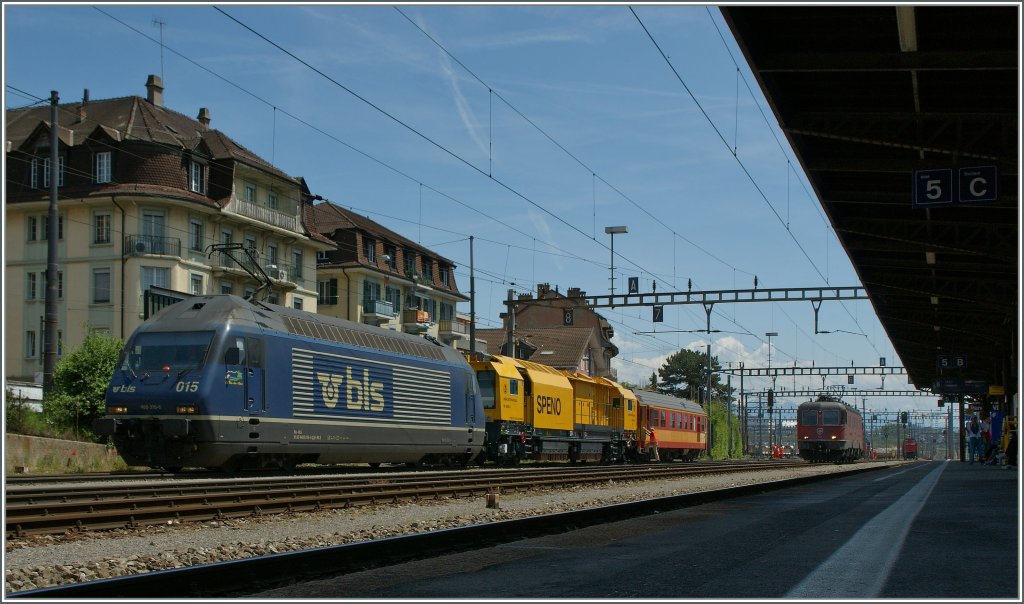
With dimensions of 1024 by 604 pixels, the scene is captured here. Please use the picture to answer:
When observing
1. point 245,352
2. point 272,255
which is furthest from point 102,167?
point 245,352

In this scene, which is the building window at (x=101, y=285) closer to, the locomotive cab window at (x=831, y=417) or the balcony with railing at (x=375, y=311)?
the balcony with railing at (x=375, y=311)

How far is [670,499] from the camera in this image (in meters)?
18.0

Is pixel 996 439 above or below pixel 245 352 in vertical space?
below

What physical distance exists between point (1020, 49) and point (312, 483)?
14.3 m

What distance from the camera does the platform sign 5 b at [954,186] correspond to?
17.2 metres

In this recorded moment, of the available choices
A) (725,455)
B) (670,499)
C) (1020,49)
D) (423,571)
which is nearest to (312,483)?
(670,499)

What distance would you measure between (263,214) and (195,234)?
4.70 m

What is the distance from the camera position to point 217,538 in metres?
12.8

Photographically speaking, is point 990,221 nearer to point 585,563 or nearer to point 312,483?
point 312,483

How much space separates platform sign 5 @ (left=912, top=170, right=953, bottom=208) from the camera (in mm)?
17344

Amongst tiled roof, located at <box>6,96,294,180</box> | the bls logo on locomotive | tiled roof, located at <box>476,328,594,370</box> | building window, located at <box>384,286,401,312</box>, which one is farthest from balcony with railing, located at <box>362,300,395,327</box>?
the bls logo on locomotive

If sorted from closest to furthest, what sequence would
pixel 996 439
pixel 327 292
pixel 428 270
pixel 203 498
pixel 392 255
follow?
pixel 203 498 → pixel 996 439 → pixel 327 292 → pixel 392 255 → pixel 428 270

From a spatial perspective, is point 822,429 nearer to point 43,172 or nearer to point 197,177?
point 197,177

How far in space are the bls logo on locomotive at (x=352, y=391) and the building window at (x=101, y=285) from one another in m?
26.2
